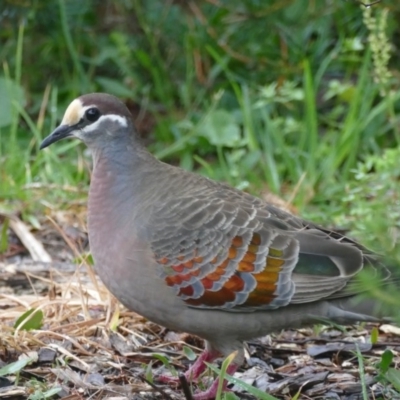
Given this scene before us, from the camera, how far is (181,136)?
676cm

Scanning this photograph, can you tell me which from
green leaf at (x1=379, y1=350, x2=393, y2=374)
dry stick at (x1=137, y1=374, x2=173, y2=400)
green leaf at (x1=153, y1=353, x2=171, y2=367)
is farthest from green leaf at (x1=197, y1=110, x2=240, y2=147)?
green leaf at (x1=379, y1=350, x2=393, y2=374)

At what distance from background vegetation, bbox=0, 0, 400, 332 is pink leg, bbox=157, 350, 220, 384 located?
1552 millimetres

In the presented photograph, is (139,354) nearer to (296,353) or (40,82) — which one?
(296,353)

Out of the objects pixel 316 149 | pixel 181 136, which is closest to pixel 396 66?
pixel 316 149

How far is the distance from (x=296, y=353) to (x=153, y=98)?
3740mm

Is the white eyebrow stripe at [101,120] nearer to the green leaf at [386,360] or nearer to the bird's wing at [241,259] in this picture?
the bird's wing at [241,259]

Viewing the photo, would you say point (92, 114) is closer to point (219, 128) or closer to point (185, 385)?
point (185, 385)

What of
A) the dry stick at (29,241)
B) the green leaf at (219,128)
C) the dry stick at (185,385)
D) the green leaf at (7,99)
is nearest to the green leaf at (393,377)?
the dry stick at (185,385)

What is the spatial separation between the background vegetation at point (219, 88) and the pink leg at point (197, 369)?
1.55 m

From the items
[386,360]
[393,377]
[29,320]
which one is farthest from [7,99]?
[393,377]

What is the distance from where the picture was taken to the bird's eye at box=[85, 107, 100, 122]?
408 cm

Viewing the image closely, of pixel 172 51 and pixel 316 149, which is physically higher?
pixel 172 51

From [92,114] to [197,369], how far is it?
1.14m

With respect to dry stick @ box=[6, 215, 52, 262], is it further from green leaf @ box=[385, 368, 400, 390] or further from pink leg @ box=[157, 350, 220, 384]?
green leaf @ box=[385, 368, 400, 390]
